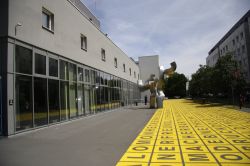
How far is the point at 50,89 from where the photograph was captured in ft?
45.6

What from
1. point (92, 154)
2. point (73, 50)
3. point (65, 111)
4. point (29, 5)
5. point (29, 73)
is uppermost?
point (29, 5)

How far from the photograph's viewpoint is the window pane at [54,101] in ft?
45.6

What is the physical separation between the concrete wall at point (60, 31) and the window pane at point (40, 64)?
66 centimetres

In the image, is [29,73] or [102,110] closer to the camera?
[29,73]

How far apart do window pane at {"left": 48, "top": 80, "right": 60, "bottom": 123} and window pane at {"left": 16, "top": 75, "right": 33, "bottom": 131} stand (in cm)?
196

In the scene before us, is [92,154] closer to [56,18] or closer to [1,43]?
[1,43]

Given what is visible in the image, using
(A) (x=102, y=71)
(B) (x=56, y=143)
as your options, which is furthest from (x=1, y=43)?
(A) (x=102, y=71)

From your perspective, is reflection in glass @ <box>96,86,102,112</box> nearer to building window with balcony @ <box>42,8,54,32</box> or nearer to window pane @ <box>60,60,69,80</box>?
window pane @ <box>60,60,69,80</box>

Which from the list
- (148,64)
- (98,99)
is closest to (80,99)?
(98,99)

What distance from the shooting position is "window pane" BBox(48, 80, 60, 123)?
1389cm

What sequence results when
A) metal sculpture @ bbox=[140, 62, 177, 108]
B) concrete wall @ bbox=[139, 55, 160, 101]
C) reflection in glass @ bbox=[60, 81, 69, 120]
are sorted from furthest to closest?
1. concrete wall @ bbox=[139, 55, 160, 101]
2. metal sculpture @ bbox=[140, 62, 177, 108]
3. reflection in glass @ bbox=[60, 81, 69, 120]

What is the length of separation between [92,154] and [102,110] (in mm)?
17331

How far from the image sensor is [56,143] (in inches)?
351

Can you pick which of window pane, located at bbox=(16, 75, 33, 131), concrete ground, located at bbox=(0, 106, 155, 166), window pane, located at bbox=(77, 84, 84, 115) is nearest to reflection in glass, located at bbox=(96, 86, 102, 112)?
window pane, located at bbox=(77, 84, 84, 115)
